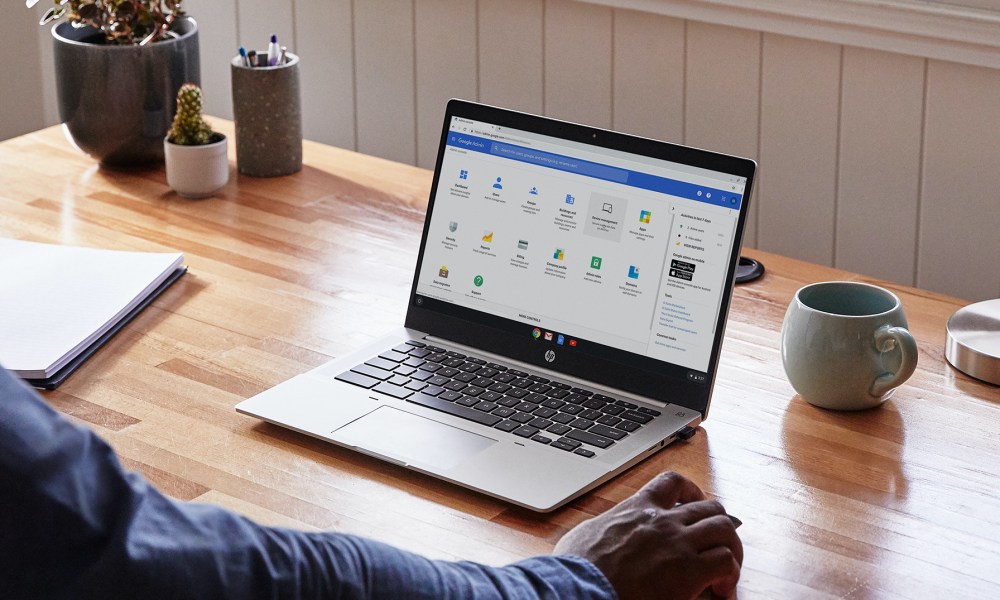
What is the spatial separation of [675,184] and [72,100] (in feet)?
3.33

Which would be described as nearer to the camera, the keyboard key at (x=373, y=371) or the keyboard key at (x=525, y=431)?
the keyboard key at (x=525, y=431)

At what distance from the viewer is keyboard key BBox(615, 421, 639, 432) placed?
3.67 ft

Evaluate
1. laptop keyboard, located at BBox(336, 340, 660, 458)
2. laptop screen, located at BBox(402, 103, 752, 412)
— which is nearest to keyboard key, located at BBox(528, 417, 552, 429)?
laptop keyboard, located at BBox(336, 340, 660, 458)

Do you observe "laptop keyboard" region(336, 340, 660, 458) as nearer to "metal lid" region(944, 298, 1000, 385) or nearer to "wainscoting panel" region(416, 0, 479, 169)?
"metal lid" region(944, 298, 1000, 385)

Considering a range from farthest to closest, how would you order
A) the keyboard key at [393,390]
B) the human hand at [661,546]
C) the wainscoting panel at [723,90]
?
the wainscoting panel at [723,90] → the keyboard key at [393,390] → the human hand at [661,546]

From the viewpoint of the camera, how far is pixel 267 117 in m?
1.77

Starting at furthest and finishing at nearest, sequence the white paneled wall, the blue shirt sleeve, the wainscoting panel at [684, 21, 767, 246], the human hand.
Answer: the wainscoting panel at [684, 21, 767, 246] → the white paneled wall → the human hand → the blue shirt sleeve

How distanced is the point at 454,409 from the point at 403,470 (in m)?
0.09

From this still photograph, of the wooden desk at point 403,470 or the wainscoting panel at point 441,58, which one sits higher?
the wainscoting panel at point 441,58

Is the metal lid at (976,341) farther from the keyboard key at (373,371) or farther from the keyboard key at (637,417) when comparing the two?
the keyboard key at (373,371)

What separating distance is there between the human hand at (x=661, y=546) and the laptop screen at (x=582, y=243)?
8.6 inches

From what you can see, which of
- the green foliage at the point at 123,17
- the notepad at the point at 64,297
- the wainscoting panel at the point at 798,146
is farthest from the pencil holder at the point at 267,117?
the wainscoting panel at the point at 798,146

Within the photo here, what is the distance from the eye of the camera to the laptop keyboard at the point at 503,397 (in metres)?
1.11

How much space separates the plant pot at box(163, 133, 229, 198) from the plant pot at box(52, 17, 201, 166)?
89 mm
